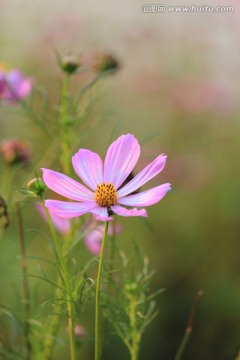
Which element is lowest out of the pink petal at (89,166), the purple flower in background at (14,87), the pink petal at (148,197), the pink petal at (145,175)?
→ the pink petal at (148,197)

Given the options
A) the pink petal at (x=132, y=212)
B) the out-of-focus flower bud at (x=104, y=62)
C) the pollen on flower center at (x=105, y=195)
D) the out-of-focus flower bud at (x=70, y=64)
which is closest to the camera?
the pink petal at (x=132, y=212)

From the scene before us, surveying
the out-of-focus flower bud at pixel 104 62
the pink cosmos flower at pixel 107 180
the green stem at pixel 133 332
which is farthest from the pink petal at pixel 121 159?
the out-of-focus flower bud at pixel 104 62

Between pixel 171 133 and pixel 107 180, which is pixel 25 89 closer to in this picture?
pixel 107 180

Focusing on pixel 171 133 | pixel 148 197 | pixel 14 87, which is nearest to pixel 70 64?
pixel 14 87

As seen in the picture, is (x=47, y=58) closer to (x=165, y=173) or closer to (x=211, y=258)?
(x=165, y=173)

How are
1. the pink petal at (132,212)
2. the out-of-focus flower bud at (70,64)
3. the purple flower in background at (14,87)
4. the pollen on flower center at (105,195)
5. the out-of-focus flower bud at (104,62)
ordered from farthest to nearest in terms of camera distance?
the out-of-focus flower bud at (104,62) → the purple flower in background at (14,87) → the out-of-focus flower bud at (70,64) → the pollen on flower center at (105,195) → the pink petal at (132,212)

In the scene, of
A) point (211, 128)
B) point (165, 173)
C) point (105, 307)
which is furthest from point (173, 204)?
point (105, 307)

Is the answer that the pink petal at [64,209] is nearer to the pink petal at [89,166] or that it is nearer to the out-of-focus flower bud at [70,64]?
the pink petal at [89,166]

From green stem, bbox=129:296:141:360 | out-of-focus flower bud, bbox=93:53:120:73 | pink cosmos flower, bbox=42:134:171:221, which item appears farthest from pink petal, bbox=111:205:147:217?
out-of-focus flower bud, bbox=93:53:120:73
